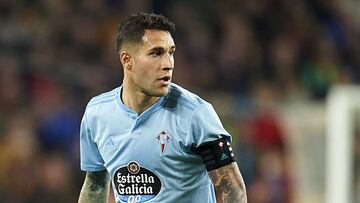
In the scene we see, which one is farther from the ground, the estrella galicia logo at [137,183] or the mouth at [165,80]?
the mouth at [165,80]

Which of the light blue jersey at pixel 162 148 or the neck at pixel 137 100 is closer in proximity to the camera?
the light blue jersey at pixel 162 148

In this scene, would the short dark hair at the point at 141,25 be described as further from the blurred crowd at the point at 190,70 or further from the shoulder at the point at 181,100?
the blurred crowd at the point at 190,70

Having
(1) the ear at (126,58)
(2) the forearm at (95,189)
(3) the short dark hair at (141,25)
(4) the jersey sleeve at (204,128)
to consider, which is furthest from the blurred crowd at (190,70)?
(4) the jersey sleeve at (204,128)

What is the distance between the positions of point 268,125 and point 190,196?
5879mm

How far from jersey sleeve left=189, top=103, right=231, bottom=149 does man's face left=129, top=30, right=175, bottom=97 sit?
0.19 metres

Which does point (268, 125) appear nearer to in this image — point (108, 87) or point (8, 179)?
point (108, 87)

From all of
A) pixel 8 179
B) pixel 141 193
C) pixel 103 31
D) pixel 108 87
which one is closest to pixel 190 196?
pixel 141 193

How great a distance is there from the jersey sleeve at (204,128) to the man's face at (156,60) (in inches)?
7.4

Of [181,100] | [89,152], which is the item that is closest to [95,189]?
[89,152]

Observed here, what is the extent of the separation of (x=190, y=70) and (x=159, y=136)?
23.4 ft

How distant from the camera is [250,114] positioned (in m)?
10.8

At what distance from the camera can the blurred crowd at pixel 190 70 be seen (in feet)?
32.7

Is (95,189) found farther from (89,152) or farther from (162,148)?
(162,148)

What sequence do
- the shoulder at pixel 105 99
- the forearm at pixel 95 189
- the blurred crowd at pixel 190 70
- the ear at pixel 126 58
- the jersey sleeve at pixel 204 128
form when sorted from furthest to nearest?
1. the blurred crowd at pixel 190 70
2. the forearm at pixel 95 189
3. the shoulder at pixel 105 99
4. the ear at pixel 126 58
5. the jersey sleeve at pixel 204 128
